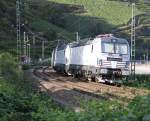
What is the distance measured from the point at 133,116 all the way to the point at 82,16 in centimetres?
15934

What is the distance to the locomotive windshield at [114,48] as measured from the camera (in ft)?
120

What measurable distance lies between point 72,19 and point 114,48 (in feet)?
435

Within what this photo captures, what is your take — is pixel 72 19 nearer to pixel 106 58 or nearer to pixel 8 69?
pixel 8 69

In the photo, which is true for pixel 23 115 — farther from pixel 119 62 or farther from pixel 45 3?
pixel 45 3

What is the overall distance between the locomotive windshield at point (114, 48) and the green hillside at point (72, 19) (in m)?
88.7

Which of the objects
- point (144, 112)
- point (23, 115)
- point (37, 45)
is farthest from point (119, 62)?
point (37, 45)

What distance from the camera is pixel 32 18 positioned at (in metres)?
167

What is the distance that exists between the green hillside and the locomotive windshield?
88670 millimetres

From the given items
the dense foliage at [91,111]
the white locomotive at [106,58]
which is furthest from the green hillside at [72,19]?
the dense foliage at [91,111]

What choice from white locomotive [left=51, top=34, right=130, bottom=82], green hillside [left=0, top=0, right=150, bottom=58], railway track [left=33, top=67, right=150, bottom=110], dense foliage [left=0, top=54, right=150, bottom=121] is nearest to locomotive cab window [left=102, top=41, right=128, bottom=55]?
white locomotive [left=51, top=34, right=130, bottom=82]

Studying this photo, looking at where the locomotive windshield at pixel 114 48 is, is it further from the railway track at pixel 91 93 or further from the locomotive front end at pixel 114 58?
the railway track at pixel 91 93

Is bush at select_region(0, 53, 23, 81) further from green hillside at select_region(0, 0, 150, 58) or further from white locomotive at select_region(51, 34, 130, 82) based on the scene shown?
green hillside at select_region(0, 0, 150, 58)

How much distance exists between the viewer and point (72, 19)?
169 metres

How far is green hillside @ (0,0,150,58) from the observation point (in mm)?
141375
